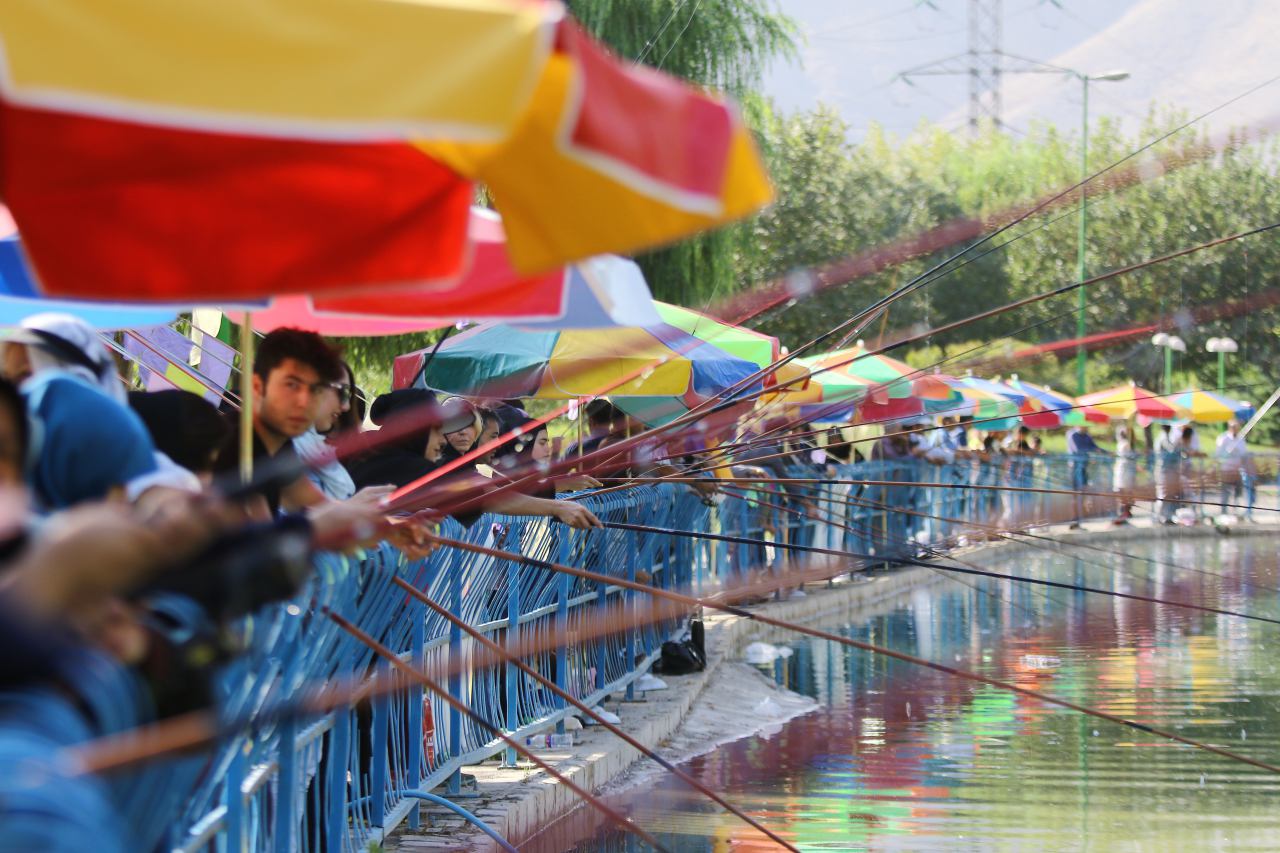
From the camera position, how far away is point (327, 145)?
3.77 meters

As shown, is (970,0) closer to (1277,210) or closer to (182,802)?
(1277,210)

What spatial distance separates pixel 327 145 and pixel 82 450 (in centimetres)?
80

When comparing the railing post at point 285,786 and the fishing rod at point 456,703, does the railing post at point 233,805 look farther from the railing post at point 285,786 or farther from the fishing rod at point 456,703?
the railing post at point 285,786

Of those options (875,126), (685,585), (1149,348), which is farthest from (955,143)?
(685,585)

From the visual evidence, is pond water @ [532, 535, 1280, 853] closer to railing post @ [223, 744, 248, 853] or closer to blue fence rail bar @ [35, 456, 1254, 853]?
blue fence rail bar @ [35, 456, 1254, 853]

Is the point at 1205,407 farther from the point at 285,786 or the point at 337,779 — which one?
the point at 285,786

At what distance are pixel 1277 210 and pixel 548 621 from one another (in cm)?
3899

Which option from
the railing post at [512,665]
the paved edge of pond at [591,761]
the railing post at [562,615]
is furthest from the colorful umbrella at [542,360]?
the paved edge of pond at [591,761]

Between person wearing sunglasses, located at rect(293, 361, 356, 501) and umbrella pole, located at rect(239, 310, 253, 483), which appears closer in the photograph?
umbrella pole, located at rect(239, 310, 253, 483)

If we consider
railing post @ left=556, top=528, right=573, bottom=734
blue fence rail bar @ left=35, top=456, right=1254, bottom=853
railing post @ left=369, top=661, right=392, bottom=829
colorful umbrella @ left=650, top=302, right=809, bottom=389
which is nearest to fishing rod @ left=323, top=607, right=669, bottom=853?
blue fence rail bar @ left=35, top=456, right=1254, bottom=853

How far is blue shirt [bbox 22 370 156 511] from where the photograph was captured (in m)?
3.62

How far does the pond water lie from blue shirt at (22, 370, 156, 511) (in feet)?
12.6

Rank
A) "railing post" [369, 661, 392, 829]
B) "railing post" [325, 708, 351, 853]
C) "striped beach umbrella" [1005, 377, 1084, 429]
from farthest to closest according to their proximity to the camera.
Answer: "striped beach umbrella" [1005, 377, 1084, 429]
"railing post" [369, 661, 392, 829]
"railing post" [325, 708, 351, 853]

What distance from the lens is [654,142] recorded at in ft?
10.7
